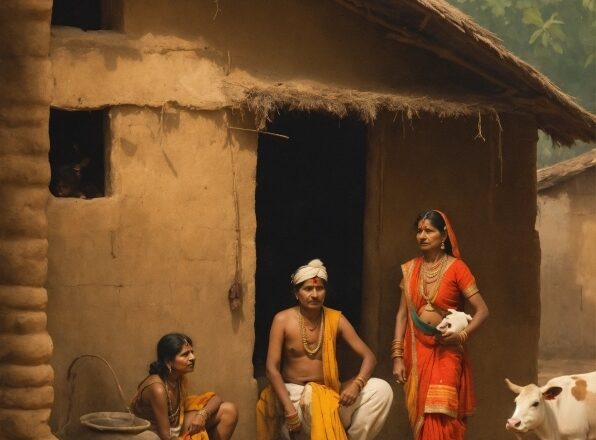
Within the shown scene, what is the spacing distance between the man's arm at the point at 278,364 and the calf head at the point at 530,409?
150cm

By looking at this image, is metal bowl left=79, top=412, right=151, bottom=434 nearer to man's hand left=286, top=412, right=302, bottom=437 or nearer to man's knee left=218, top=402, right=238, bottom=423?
man's knee left=218, top=402, right=238, bottom=423

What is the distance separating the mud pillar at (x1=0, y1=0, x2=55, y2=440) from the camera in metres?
7.47

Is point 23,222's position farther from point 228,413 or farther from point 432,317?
point 432,317

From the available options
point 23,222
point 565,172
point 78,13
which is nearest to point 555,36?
point 565,172

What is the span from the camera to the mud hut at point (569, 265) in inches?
730

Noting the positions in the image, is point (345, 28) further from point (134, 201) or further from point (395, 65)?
point (134, 201)

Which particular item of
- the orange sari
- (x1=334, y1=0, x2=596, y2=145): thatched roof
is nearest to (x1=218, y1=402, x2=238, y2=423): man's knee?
the orange sari

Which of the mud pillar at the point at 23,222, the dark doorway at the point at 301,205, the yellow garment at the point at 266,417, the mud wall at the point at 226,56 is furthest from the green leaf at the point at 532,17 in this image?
the mud pillar at the point at 23,222

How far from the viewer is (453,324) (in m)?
9.31

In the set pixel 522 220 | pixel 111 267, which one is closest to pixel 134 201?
pixel 111 267

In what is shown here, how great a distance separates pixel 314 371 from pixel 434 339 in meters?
0.85

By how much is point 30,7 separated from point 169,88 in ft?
5.52

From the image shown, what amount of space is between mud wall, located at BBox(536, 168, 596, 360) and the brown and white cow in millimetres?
9220

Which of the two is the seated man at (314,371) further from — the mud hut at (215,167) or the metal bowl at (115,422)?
the metal bowl at (115,422)
